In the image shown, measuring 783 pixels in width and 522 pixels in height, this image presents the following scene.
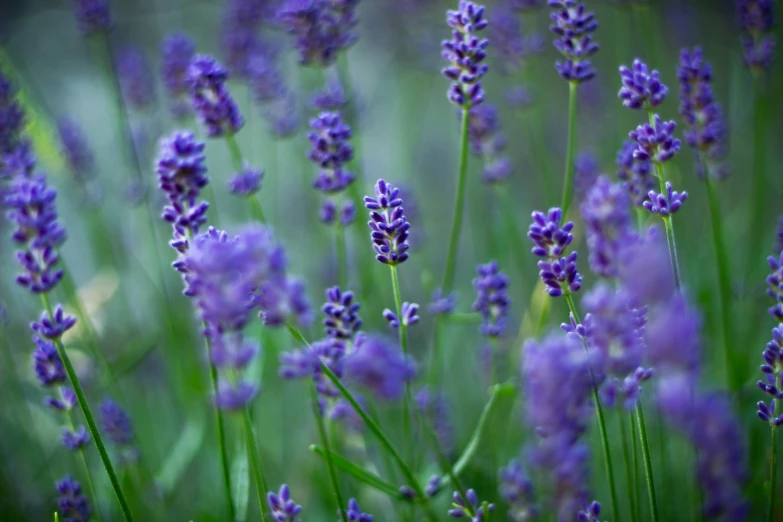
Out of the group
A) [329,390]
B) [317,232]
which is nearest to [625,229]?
[329,390]

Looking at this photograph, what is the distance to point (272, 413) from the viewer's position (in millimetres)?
2180

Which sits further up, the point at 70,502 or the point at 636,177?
the point at 636,177

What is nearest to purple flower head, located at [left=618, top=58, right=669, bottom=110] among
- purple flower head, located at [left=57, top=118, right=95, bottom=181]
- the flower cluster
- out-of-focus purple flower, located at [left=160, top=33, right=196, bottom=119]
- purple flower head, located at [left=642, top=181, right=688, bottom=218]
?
purple flower head, located at [left=642, top=181, right=688, bottom=218]

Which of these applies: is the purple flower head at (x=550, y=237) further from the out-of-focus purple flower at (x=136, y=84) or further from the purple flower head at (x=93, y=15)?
the out-of-focus purple flower at (x=136, y=84)

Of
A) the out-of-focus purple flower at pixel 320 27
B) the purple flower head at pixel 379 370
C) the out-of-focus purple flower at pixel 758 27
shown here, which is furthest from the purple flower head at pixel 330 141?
the out-of-focus purple flower at pixel 758 27

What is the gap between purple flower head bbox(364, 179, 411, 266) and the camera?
40.7 inches

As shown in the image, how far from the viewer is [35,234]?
3.63 feet

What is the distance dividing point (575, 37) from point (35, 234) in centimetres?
102

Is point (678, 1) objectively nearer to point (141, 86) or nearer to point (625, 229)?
point (141, 86)

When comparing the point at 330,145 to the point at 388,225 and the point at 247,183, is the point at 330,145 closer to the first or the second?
the point at 247,183

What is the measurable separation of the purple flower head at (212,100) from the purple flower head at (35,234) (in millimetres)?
435

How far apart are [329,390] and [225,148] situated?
8.40ft

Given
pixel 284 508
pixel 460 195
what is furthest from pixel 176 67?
pixel 284 508

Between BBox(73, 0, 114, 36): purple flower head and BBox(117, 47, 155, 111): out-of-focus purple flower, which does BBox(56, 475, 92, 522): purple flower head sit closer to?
BBox(73, 0, 114, 36): purple flower head
